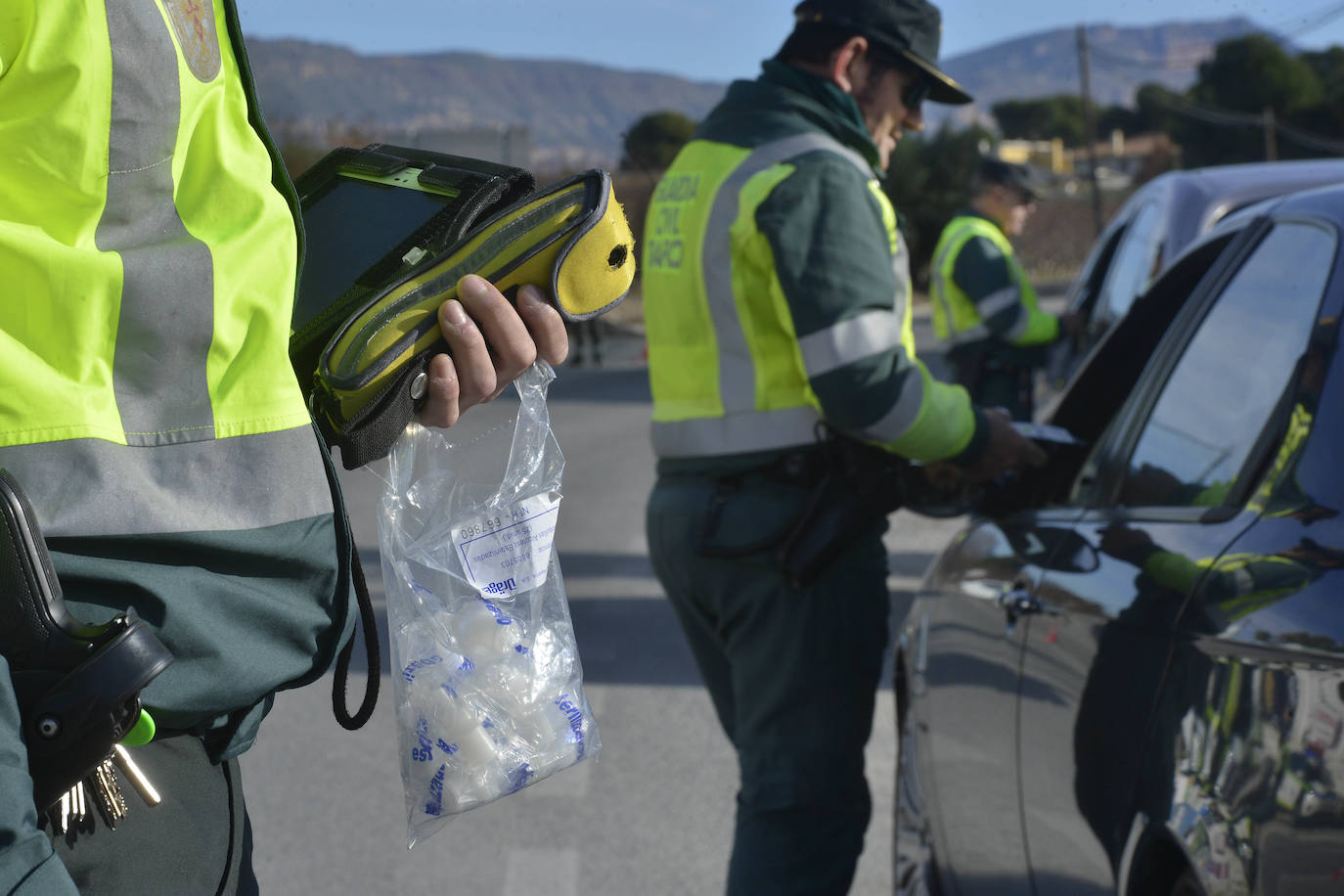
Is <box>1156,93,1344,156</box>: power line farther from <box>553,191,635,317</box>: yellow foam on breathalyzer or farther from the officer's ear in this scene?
<box>553,191,635,317</box>: yellow foam on breathalyzer

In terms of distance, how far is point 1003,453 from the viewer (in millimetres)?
3080

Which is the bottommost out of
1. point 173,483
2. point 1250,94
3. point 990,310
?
point 1250,94

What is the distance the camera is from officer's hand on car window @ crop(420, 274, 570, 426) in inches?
56.9

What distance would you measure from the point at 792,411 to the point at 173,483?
189 centimetres

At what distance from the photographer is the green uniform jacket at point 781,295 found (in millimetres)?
2828

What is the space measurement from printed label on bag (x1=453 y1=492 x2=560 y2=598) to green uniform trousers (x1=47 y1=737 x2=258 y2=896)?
1.03 feet

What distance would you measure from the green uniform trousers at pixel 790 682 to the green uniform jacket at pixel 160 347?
1.70 metres

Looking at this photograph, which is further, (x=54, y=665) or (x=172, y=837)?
(x=172, y=837)

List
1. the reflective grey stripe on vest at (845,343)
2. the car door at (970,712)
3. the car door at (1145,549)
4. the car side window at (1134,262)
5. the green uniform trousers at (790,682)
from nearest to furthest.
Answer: the car door at (1145,549) < the car door at (970,712) < the reflective grey stripe on vest at (845,343) < the green uniform trousers at (790,682) < the car side window at (1134,262)

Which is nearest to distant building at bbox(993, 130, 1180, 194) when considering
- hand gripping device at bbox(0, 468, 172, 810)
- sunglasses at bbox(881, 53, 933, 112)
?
sunglasses at bbox(881, 53, 933, 112)

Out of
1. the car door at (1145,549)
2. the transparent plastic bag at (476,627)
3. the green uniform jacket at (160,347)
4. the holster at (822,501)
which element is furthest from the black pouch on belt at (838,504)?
the green uniform jacket at (160,347)

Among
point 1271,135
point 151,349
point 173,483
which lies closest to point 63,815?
point 173,483

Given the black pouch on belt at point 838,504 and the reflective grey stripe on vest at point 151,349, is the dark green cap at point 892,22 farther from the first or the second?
the reflective grey stripe on vest at point 151,349

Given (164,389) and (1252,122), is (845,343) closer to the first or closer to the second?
(164,389)
